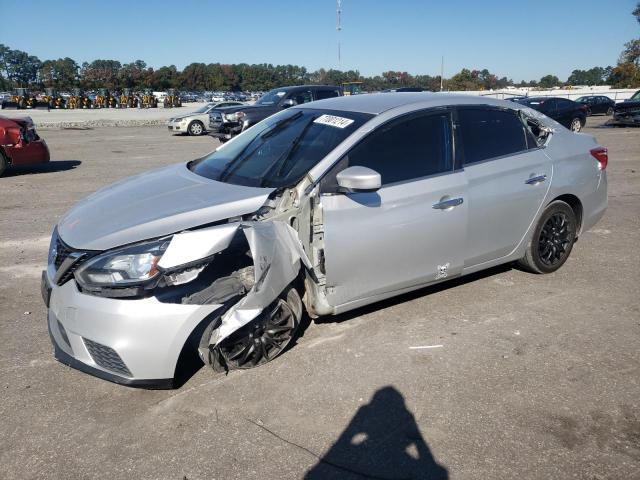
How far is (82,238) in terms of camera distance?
3.26 metres

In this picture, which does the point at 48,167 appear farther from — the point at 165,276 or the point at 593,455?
the point at 593,455

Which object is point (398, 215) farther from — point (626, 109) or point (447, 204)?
point (626, 109)

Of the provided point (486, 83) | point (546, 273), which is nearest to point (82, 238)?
point (546, 273)

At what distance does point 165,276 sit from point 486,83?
95.2 meters

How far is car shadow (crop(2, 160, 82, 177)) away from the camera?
1145 cm

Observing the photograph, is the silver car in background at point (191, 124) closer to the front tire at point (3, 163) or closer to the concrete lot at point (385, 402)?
the front tire at point (3, 163)

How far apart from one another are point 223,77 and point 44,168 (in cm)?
10318

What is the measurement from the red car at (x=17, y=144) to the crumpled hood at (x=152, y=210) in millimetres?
7889

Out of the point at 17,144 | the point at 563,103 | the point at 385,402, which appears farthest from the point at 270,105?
the point at 385,402

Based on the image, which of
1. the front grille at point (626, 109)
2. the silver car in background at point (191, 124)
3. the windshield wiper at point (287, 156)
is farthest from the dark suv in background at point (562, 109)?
the windshield wiper at point (287, 156)

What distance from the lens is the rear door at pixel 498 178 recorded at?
4.25 meters

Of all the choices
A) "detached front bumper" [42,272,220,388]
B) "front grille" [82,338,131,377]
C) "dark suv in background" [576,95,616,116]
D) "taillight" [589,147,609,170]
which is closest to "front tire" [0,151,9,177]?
"detached front bumper" [42,272,220,388]

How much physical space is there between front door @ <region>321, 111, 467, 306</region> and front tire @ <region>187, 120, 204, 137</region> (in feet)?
62.8

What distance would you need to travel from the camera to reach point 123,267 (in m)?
3.02
